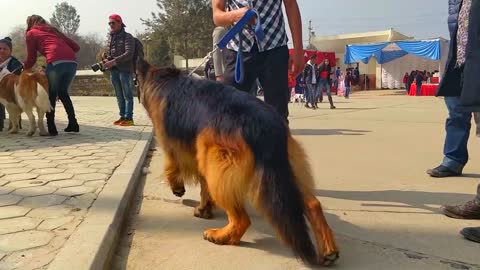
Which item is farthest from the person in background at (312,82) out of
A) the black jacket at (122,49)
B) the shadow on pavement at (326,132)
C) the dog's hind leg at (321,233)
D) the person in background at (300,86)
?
the dog's hind leg at (321,233)

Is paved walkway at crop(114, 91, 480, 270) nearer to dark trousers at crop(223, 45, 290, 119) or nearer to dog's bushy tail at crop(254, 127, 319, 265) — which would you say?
dog's bushy tail at crop(254, 127, 319, 265)

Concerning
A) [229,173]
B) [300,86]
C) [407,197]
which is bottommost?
[407,197]

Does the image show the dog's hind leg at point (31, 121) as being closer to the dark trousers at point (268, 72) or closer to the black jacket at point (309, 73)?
the dark trousers at point (268, 72)

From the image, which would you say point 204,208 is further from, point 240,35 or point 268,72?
point 240,35

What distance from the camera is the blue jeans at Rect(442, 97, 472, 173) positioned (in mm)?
4613

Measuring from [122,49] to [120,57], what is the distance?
0.27 meters

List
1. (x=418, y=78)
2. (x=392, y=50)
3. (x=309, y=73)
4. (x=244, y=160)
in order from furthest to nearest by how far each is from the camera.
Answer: (x=392, y=50) → (x=418, y=78) → (x=309, y=73) → (x=244, y=160)

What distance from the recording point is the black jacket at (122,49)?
834 centimetres

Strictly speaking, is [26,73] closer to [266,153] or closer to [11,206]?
[11,206]

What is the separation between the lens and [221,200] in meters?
2.63

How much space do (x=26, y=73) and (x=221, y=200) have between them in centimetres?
561

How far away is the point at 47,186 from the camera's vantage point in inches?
152

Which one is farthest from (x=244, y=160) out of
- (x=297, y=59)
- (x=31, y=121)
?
(x=31, y=121)

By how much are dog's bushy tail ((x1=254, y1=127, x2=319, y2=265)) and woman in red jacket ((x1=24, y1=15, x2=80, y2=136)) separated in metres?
5.70
